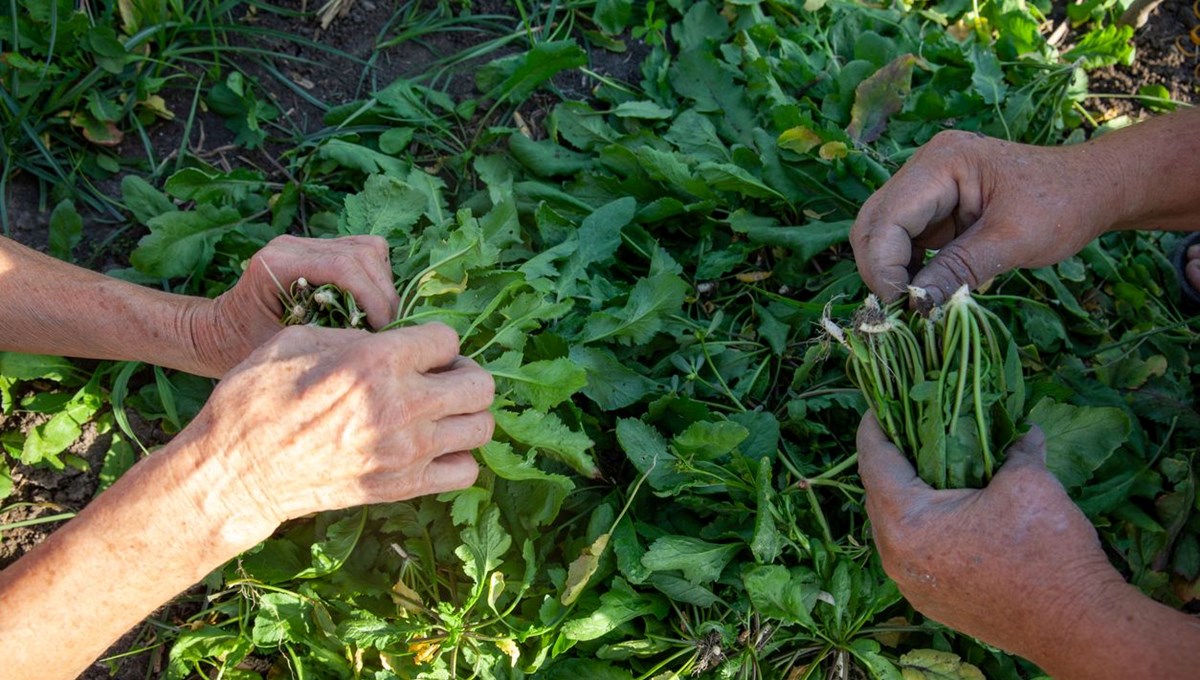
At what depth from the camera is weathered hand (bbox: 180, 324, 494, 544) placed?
1675 mm

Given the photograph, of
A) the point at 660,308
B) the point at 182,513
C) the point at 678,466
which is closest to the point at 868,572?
the point at 678,466

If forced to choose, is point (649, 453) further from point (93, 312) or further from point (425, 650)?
point (93, 312)

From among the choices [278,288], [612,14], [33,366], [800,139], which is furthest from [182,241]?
[800,139]

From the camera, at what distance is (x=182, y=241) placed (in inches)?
106

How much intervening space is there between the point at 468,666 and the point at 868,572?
1.03 metres

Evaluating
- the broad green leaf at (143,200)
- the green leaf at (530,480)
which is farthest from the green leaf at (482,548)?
the broad green leaf at (143,200)

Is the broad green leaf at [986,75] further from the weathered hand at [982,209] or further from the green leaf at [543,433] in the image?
the green leaf at [543,433]

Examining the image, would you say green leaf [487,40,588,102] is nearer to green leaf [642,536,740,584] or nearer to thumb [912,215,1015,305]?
thumb [912,215,1015,305]

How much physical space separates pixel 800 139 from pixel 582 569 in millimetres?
1420

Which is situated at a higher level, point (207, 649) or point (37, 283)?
point (37, 283)

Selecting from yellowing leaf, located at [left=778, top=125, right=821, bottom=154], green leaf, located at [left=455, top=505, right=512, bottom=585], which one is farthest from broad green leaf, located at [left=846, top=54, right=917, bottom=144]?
green leaf, located at [left=455, top=505, right=512, bottom=585]

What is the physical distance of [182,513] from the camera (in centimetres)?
170

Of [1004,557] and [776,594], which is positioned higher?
[1004,557]

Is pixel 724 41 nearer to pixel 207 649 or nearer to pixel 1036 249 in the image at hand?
pixel 1036 249
